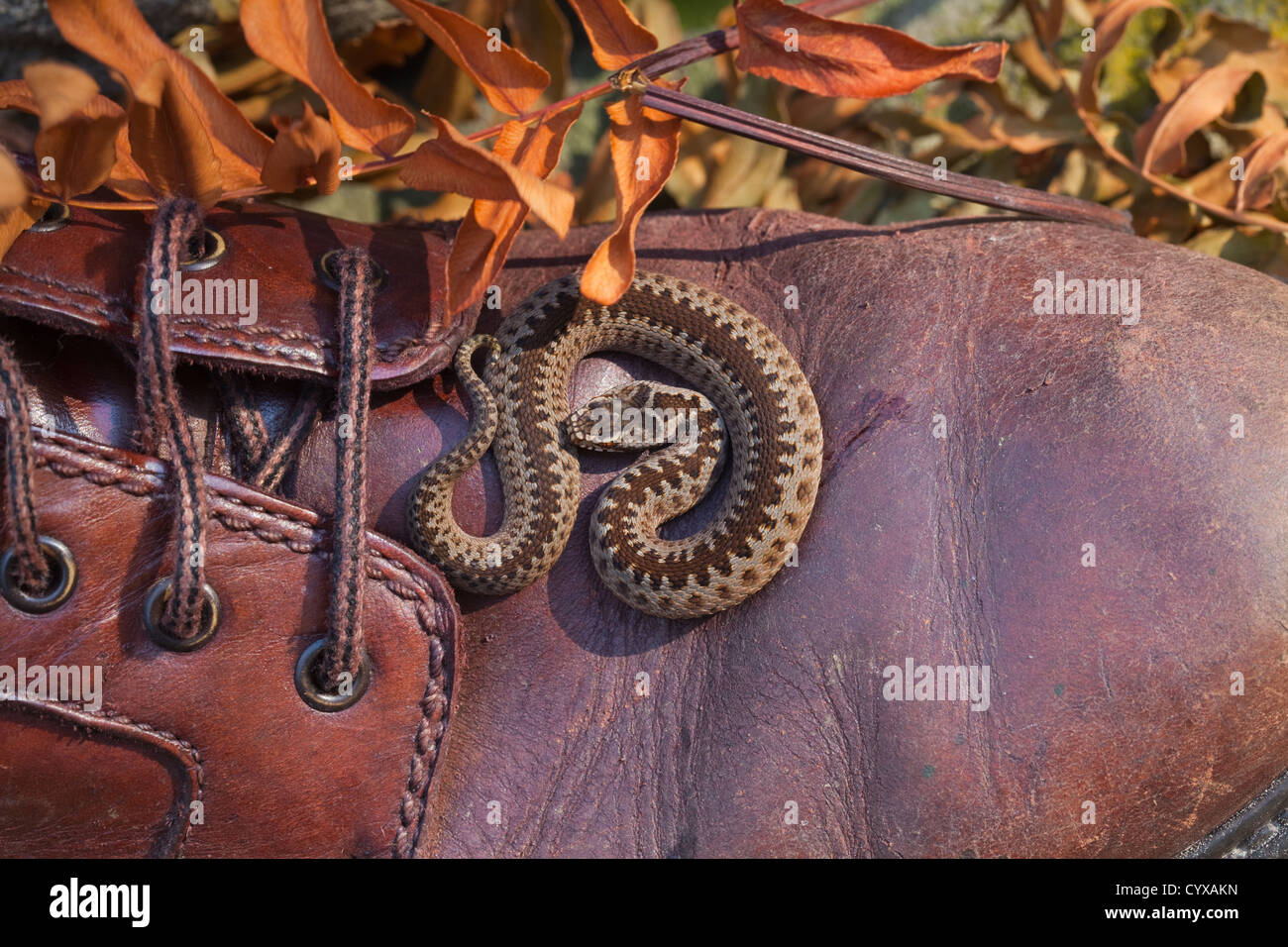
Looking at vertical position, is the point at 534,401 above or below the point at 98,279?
below

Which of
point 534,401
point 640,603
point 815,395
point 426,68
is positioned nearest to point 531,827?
point 640,603

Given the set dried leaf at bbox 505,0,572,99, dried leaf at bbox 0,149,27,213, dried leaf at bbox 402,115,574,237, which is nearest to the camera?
dried leaf at bbox 0,149,27,213

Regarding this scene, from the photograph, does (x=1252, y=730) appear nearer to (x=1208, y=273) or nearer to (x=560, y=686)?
(x=1208, y=273)

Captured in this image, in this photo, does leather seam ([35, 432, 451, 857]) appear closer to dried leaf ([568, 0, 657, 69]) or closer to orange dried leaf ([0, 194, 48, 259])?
orange dried leaf ([0, 194, 48, 259])

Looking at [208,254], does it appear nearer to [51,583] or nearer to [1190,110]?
[51,583]

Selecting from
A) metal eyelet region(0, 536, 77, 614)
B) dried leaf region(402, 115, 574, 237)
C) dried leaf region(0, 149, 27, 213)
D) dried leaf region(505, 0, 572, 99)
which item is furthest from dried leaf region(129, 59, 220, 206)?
dried leaf region(505, 0, 572, 99)

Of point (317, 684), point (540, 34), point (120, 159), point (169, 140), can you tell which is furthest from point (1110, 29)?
point (317, 684)

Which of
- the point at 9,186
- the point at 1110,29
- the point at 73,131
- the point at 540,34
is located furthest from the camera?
the point at 540,34
